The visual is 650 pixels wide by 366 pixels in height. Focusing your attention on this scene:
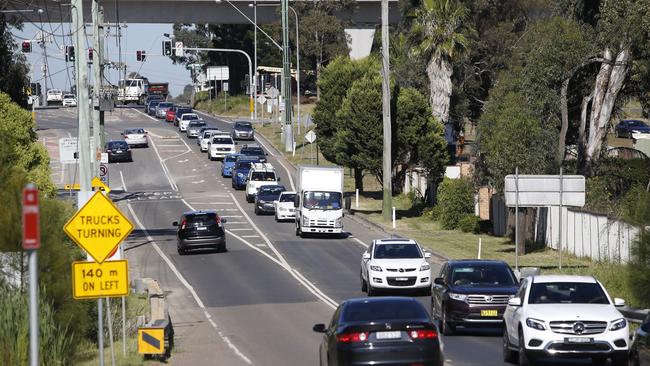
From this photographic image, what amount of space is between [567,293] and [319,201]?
1240 inches

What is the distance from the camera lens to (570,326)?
19.4 meters

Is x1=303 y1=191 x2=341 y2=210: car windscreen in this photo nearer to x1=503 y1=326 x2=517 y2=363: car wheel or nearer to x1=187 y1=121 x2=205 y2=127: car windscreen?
x1=503 y1=326 x2=517 y2=363: car wheel

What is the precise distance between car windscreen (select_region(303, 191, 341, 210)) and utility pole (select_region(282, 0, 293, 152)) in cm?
2786

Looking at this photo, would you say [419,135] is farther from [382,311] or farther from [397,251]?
[382,311]

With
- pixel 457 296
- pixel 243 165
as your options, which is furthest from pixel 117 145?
pixel 457 296

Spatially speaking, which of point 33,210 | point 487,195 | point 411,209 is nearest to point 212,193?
point 411,209

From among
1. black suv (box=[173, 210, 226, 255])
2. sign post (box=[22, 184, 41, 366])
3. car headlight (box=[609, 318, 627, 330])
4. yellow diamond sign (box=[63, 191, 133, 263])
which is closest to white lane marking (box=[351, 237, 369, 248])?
black suv (box=[173, 210, 226, 255])

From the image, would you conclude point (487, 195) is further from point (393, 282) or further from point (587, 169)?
point (393, 282)

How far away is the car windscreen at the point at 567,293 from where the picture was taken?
2030cm

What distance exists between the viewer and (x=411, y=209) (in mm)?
63844

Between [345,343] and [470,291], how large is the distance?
8.79 meters

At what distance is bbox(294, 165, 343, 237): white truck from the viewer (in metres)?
51.3

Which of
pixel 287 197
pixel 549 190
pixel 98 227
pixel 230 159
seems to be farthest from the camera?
pixel 230 159

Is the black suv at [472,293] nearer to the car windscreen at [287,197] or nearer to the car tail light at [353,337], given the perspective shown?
the car tail light at [353,337]
